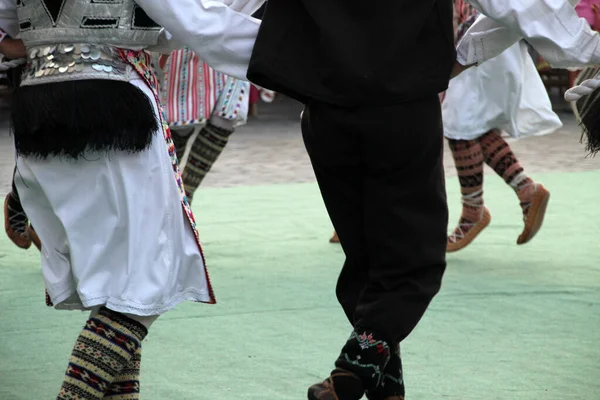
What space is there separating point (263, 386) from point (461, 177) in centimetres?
183

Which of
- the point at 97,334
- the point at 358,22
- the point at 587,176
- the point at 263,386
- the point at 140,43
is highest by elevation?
the point at 358,22

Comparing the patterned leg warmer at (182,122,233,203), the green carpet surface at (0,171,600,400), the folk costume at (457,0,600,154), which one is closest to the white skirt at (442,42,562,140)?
the green carpet surface at (0,171,600,400)

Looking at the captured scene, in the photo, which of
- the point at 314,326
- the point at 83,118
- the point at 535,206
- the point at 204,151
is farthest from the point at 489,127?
the point at 83,118

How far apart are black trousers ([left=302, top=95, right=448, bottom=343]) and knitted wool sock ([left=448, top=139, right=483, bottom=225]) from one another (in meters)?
2.20

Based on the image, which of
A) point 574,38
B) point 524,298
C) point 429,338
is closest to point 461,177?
point 524,298

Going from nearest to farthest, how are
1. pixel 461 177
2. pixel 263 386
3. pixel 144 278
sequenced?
pixel 144 278 → pixel 263 386 → pixel 461 177

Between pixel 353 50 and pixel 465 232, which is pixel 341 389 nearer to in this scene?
pixel 353 50

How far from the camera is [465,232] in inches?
178

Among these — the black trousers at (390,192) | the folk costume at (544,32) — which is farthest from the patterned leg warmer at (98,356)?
the folk costume at (544,32)

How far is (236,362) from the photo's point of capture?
3098 millimetres

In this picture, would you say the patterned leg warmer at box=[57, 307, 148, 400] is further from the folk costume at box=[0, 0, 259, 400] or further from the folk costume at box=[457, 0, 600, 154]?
the folk costume at box=[457, 0, 600, 154]

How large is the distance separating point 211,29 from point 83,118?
310mm

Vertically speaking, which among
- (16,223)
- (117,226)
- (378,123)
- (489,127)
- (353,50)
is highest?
(353,50)

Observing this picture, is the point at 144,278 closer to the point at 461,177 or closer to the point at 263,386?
the point at 263,386
